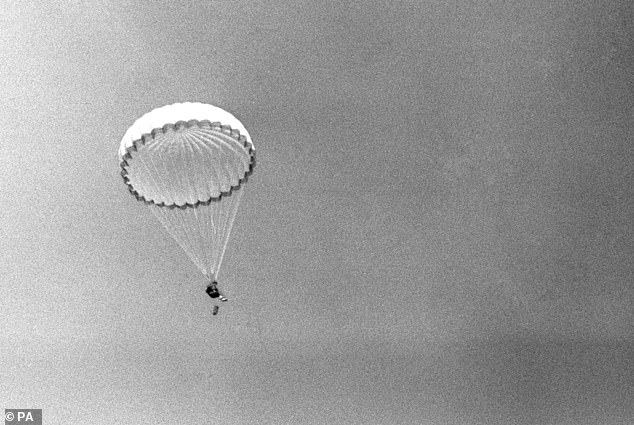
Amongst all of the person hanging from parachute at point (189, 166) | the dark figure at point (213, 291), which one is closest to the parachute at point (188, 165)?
the person hanging from parachute at point (189, 166)

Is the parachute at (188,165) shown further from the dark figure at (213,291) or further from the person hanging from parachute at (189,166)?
the dark figure at (213,291)

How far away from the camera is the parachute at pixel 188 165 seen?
16152mm

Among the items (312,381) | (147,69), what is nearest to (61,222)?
(147,69)

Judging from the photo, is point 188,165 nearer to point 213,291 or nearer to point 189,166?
point 189,166

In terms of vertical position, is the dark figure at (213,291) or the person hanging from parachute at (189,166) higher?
the person hanging from parachute at (189,166)

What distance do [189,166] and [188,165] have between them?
41 mm

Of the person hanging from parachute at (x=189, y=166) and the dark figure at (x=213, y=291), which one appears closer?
the person hanging from parachute at (x=189, y=166)

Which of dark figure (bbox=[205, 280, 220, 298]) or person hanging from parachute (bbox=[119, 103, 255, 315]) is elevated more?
person hanging from parachute (bbox=[119, 103, 255, 315])

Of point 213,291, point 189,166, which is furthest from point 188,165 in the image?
point 213,291

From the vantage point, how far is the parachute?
53.0ft

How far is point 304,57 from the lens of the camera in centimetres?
1777

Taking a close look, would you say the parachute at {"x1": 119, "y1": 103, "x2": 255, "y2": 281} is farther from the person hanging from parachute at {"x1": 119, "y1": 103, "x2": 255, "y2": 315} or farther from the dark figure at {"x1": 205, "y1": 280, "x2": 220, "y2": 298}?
the dark figure at {"x1": 205, "y1": 280, "x2": 220, "y2": 298}

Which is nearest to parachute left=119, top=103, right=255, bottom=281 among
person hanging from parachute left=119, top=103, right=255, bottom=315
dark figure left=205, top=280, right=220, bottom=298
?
person hanging from parachute left=119, top=103, right=255, bottom=315

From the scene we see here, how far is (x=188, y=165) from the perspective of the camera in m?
17.4
